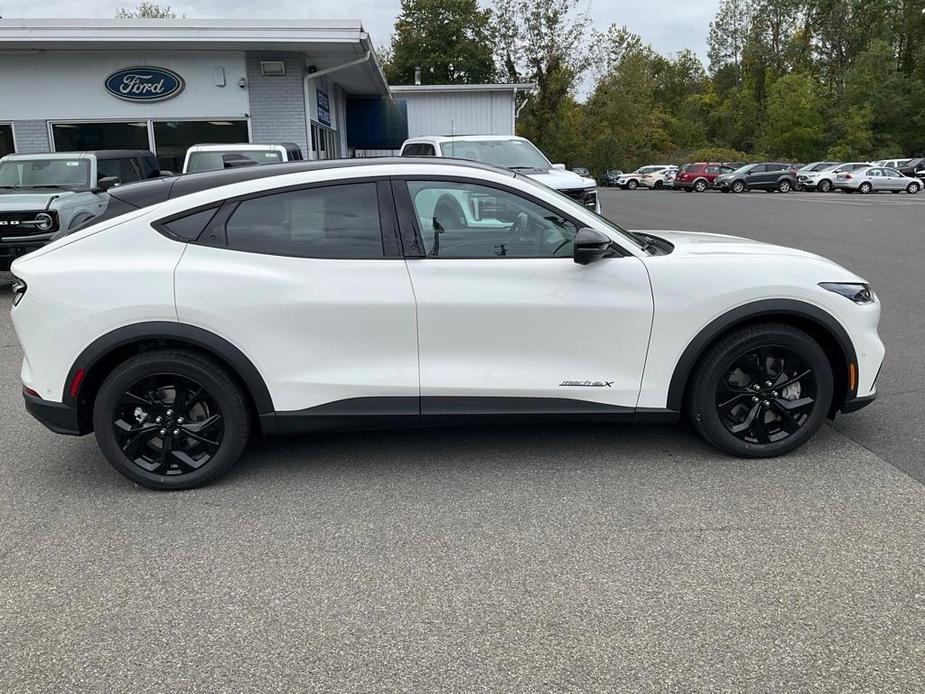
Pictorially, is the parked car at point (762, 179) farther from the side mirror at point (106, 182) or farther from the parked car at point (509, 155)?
the side mirror at point (106, 182)

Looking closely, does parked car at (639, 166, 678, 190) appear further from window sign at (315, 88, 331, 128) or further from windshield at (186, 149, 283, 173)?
windshield at (186, 149, 283, 173)

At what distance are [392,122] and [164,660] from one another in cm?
2508

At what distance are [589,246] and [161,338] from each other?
7.18ft

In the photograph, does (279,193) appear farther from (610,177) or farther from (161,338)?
(610,177)

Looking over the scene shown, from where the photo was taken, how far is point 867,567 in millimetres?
3125

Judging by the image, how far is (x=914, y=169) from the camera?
4259 cm

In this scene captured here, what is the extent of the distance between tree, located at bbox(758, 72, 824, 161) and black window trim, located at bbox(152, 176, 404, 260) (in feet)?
212

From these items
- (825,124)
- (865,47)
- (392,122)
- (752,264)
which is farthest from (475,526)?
(865,47)

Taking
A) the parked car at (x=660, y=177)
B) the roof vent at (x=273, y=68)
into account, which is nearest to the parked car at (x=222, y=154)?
the roof vent at (x=273, y=68)

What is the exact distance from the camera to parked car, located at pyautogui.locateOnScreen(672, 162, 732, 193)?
1752 inches

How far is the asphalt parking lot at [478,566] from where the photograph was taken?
2.58 metres

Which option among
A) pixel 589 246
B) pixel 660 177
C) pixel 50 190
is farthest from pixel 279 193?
pixel 660 177

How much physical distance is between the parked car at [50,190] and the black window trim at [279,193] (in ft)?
19.0

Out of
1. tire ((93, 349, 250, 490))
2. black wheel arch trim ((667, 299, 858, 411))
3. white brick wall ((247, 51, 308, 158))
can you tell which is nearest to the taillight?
tire ((93, 349, 250, 490))
